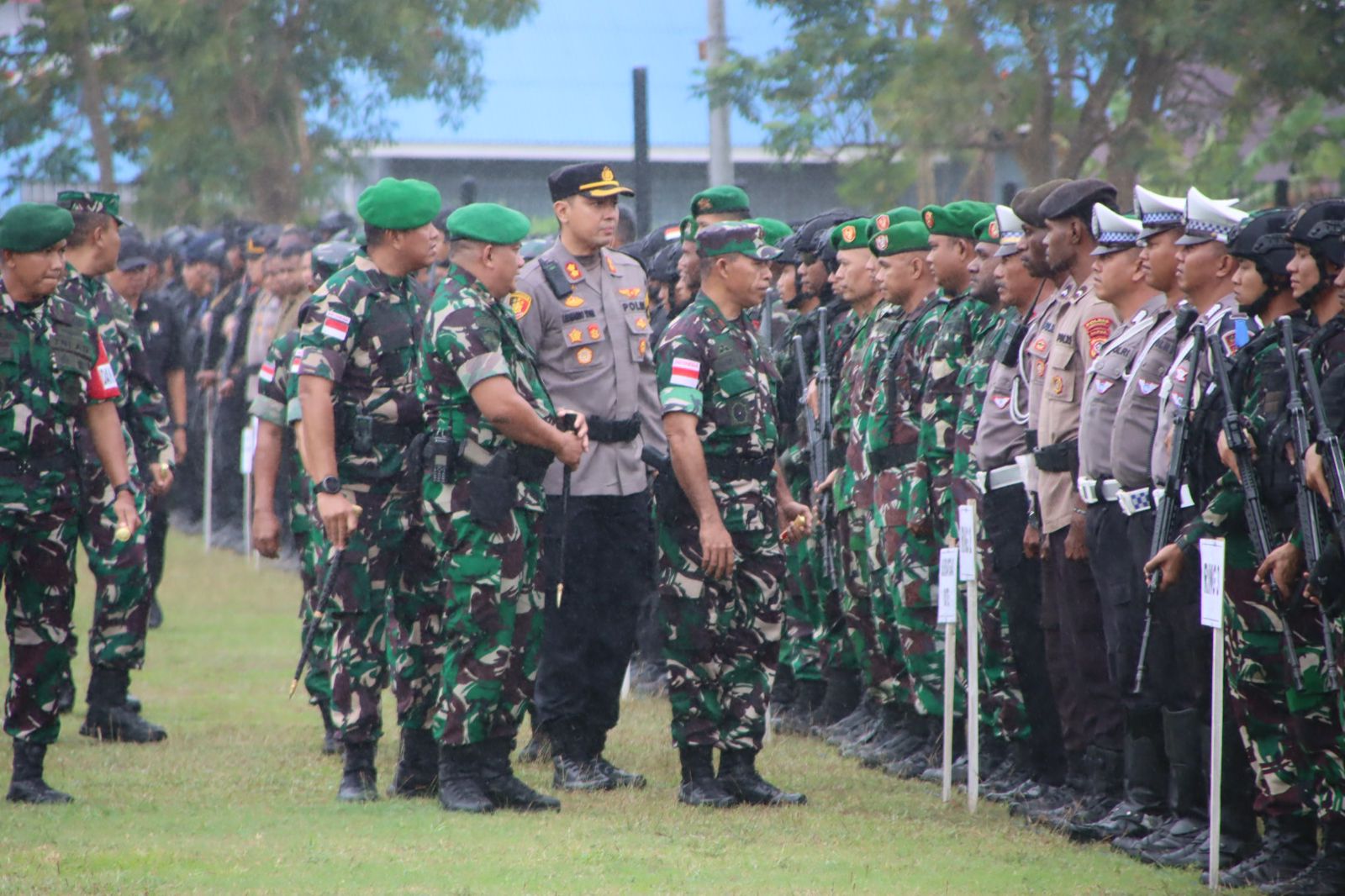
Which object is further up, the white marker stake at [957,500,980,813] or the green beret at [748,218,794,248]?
the green beret at [748,218,794,248]

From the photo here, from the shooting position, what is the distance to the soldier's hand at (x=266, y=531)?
26.9ft

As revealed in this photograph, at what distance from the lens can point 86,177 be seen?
24.8 m

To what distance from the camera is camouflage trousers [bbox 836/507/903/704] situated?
9172 millimetres

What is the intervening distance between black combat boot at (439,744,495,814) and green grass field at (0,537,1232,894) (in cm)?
9

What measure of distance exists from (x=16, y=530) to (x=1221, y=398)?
4.73m

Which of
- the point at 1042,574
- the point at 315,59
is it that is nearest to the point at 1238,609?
the point at 1042,574

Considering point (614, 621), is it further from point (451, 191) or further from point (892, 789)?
point (451, 191)

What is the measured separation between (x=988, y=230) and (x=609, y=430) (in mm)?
1991

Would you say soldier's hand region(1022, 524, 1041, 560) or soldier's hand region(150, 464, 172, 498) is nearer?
soldier's hand region(1022, 524, 1041, 560)

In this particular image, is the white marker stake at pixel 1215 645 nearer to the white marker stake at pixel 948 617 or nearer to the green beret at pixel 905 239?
the white marker stake at pixel 948 617

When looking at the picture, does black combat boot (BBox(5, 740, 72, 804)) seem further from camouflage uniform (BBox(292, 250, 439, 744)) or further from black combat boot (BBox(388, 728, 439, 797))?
black combat boot (BBox(388, 728, 439, 797))

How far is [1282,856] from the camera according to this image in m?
6.38

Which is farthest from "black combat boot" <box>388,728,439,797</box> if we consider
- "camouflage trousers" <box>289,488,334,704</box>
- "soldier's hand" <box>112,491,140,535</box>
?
"soldier's hand" <box>112,491,140,535</box>

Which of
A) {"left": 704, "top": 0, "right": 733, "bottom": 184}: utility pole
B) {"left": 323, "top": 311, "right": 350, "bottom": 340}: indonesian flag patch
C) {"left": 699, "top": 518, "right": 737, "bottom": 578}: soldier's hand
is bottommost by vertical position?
{"left": 699, "top": 518, "right": 737, "bottom": 578}: soldier's hand
